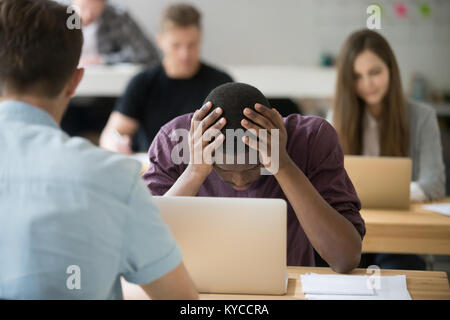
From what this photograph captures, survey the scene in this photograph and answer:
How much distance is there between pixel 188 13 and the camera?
305 centimetres

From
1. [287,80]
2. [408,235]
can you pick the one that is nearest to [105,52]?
[287,80]

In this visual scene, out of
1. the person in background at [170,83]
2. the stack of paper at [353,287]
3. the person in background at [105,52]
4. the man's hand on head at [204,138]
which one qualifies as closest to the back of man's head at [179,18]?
the person in background at [170,83]

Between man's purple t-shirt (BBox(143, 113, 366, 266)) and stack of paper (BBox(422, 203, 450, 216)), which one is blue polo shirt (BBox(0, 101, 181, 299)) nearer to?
man's purple t-shirt (BBox(143, 113, 366, 266))

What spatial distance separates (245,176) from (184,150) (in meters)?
0.17

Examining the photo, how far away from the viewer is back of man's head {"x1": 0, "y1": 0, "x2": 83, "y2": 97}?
2.56ft

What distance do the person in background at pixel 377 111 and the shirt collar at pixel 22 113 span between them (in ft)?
5.28

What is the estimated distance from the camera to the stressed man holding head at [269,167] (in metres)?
1.17

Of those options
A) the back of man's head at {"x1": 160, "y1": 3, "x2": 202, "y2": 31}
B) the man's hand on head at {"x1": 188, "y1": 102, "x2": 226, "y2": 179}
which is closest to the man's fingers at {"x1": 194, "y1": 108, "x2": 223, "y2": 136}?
the man's hand on head at {"x1": 188, "y1": 102, "x2": 226, "y2": 179}

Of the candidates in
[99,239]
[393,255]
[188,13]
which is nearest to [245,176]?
[99,239]

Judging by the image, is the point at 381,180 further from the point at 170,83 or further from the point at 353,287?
the point at 170,83

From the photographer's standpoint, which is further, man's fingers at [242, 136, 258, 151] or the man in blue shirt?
man's fingers at [242, 136, 258, 151]

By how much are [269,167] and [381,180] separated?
714 millimetres

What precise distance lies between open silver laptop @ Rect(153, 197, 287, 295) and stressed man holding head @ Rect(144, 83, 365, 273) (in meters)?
0.19

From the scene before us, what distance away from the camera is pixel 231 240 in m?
1.01
